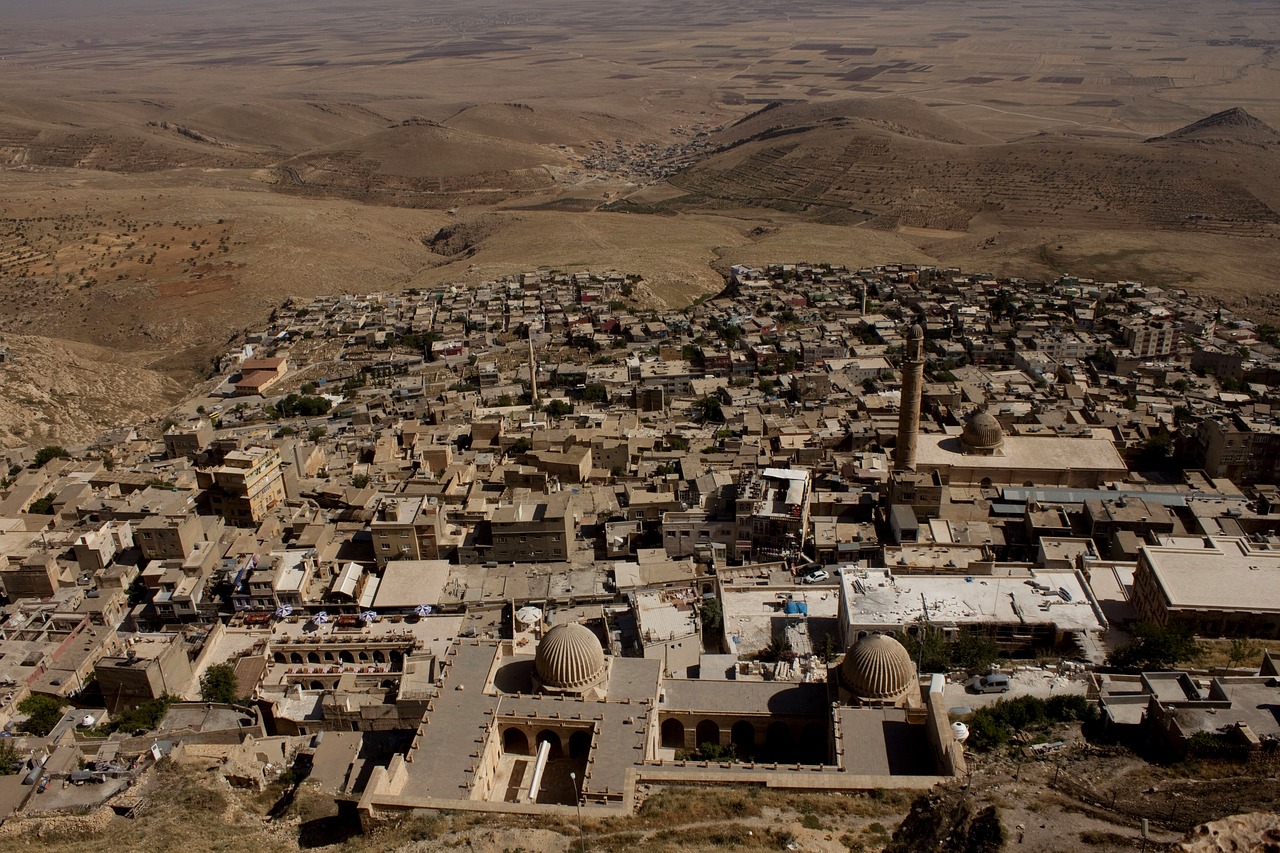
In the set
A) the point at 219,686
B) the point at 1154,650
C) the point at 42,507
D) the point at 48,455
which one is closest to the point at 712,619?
the point at 1154,650

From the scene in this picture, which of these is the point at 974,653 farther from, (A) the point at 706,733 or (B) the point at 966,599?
(A) the point at 706,733

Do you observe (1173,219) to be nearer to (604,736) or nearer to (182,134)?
(604,736)

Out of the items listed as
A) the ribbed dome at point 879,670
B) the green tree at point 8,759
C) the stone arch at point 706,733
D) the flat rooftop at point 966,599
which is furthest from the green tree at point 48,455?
the ribbed dome at point 879,670

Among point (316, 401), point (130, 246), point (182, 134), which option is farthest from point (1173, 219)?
point (182, 134)

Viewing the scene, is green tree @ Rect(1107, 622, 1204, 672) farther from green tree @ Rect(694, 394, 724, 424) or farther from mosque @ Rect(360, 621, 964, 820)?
green tree @ Rect(694, 394, 724, 424)

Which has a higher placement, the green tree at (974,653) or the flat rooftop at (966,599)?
the flat rooftop at (966,599)

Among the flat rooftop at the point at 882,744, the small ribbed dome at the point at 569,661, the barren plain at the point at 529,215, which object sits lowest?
the barren plain at the point at 529,215

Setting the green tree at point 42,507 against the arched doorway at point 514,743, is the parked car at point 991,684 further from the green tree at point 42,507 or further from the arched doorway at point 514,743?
the green tree at point 42,507
